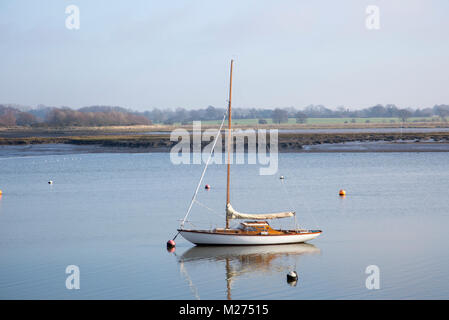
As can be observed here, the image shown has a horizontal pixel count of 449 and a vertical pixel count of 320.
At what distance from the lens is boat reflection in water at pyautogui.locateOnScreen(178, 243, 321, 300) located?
24406mm

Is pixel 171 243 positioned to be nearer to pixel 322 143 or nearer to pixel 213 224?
pixel 213 224

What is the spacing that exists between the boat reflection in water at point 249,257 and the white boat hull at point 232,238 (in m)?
0.25

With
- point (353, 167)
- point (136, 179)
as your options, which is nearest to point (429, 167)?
point (353, 167)

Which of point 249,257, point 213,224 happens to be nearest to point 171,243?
point 249,257

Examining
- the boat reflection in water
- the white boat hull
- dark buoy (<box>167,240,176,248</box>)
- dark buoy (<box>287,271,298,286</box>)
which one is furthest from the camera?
dark buoy (<box>167,240,176,248</box>)

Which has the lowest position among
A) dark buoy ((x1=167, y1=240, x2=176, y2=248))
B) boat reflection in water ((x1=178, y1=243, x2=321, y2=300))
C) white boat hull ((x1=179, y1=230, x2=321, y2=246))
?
boat reflection in water ((x1=178, y1=243, x2=321, y2=300))

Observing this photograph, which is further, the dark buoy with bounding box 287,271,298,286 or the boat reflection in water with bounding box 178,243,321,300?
the boat reflection in water with bounding box 178,243,321,300

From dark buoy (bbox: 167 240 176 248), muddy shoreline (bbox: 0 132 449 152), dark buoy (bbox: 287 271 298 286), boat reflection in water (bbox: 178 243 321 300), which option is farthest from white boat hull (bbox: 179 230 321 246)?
muddy shoreline (bbox: 0 132 449 152)

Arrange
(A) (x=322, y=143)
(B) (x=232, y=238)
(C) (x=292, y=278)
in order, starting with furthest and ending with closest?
(A) (x=322, y=143) < (B) (x=232, y=238) < (C) (x=292, y=278)

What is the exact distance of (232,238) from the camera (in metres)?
27.7

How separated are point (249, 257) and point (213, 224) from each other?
24.7ft

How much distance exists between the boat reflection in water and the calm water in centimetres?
5

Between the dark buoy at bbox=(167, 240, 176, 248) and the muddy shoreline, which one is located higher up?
the muddy shoreline

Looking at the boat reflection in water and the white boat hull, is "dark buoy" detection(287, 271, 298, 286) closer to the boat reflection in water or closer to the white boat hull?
the boat reflection in water
